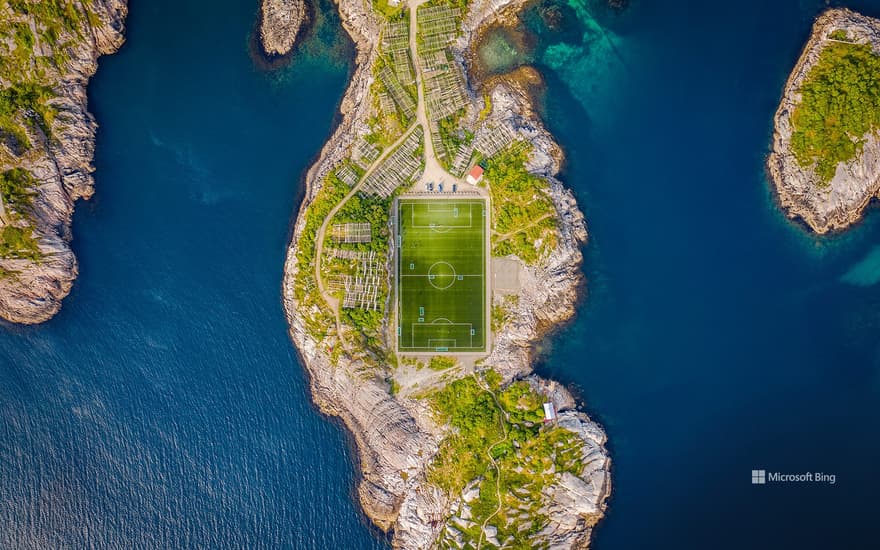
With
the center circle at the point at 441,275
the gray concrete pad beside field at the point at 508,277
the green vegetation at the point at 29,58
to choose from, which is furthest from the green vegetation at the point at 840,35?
the green vegetation at the point at 29,58

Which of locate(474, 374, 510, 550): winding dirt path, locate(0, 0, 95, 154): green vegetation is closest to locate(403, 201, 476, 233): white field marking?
locate(474, 374, 510, 550): winding dirt path

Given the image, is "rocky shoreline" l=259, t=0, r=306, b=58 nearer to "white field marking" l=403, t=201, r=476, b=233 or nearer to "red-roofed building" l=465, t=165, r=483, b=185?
"white field marking" l=403, t=201, r=476, b=233

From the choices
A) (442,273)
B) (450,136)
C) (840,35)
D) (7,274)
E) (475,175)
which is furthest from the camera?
(442,273)

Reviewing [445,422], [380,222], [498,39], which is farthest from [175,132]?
[445,422]

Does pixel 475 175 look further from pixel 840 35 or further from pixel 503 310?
pixel 840 35

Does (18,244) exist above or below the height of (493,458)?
above

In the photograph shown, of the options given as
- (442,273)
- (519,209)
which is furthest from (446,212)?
(519,209)

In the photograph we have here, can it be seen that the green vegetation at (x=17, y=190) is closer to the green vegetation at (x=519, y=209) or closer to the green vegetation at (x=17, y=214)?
the green vegetation at (x=17, y=214)
